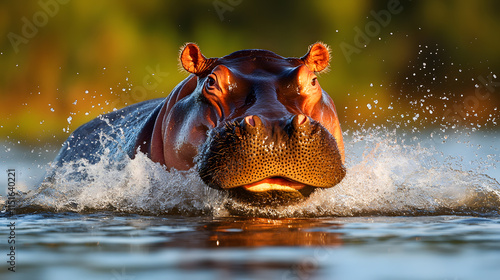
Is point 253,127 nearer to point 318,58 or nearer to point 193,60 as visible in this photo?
point 193,60

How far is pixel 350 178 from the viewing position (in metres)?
5.20

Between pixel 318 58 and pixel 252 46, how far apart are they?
442 inches

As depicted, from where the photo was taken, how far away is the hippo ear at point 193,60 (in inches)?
201

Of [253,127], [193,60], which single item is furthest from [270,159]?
[193,60]

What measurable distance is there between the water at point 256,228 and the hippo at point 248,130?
18cm

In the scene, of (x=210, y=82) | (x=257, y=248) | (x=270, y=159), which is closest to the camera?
(x=257, y=248)

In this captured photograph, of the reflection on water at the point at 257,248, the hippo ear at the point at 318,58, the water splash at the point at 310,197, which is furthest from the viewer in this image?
the hippo ear at the point at 318,58

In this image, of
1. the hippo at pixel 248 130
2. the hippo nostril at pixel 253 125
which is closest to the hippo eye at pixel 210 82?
the hippo at pixel 248 130

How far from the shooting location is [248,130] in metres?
3.98

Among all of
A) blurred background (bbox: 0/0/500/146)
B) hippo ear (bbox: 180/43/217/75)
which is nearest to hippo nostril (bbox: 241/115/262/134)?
hippo ear (bbox: 180/43/217/75)

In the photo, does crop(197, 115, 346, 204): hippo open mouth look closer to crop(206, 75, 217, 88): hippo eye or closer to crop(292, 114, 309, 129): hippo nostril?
crop(292, 114, 309, 129): hippo nostril

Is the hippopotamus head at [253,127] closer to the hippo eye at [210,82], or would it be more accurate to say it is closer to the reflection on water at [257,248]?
the hippo eye at [210,82]

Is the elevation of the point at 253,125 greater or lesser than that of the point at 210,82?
lesser

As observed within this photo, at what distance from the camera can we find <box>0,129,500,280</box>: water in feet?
8.32
